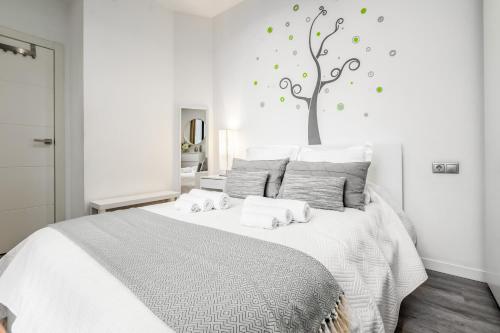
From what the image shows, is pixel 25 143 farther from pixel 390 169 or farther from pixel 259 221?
pixel 390 169

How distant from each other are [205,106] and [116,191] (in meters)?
1.65

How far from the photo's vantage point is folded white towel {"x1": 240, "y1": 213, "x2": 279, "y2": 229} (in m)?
1.50

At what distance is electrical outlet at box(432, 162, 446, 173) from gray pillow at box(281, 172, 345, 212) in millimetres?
816

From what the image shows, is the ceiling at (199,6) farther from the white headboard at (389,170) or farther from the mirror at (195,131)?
the white headboard at (389,170)

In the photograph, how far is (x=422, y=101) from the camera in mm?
2186

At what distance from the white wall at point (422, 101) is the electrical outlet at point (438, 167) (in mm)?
50

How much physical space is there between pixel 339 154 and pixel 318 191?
19.8 inches

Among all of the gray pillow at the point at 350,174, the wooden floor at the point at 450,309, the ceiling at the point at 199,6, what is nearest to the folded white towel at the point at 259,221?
the gray pillow at the point at 350,174

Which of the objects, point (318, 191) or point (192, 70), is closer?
point (318, 191)

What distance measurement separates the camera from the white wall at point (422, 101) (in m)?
2.01

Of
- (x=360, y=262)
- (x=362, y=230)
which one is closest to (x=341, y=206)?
(x=362, y=230)

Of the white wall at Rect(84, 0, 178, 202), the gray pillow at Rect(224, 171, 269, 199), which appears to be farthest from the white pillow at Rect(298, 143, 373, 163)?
the white wall at Rect(84, 0, 178, 202)

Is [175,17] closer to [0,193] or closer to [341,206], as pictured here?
[0,193]

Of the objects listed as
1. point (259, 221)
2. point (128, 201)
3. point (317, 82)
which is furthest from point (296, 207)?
point (128, 201)
